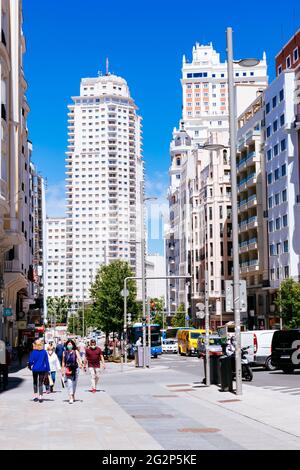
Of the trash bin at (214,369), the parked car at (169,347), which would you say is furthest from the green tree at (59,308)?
the trash bin at (214,369)

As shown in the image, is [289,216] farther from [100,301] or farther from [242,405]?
[242,405]

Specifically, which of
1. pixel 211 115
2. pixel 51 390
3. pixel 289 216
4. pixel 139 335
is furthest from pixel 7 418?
pixel 211 115

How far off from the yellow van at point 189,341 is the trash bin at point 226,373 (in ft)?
115

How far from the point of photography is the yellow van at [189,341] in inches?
2370

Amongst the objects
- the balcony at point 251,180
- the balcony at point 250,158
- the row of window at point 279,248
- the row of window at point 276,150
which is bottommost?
the row of window at point 279,248

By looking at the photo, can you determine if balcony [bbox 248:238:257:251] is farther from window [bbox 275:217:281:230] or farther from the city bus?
the city bus

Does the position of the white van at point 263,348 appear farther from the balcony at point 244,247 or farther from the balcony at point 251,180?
the balcony at point 244,247

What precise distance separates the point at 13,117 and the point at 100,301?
1481 inches

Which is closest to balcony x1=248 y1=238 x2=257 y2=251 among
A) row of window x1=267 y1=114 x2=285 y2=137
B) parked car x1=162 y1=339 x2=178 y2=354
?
row of window x1=267 y1=114 x2=285 y2=137

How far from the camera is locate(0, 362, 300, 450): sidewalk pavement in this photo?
12297 millimetres

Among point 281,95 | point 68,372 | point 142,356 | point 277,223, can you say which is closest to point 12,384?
point 68,372

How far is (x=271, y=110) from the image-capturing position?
74812mm
